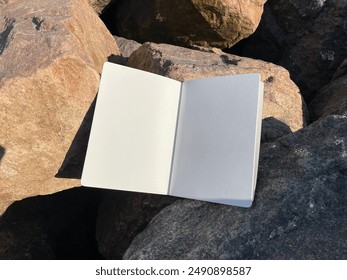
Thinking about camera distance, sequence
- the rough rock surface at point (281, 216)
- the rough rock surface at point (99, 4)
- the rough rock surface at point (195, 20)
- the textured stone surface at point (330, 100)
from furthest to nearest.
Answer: the rough rock surface at point (99, 4), the rough rock surface at point (195, 20), the textured stone surface at point (330, 100), the rough rock surface at point (281, 216)

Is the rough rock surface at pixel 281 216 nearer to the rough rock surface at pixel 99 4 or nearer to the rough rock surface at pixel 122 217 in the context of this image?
the rough rock surface at pixel 122 217

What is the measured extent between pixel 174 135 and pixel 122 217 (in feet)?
1.48

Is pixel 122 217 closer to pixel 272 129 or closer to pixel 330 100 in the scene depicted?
pixel 272 129

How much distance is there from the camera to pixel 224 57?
1825 mm

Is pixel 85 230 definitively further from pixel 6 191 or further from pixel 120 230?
pixel 6 191

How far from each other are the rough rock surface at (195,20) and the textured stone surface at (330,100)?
0.48m

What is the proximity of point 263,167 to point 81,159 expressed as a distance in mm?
650

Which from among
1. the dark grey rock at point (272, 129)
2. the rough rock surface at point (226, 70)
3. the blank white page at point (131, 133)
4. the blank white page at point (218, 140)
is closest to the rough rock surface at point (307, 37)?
the rough rock surface at point (226, 70)

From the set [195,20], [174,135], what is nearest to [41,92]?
[174,135]

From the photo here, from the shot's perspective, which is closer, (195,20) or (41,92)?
(41,92)

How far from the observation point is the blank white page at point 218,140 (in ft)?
4.19

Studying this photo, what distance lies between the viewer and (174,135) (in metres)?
1.45
